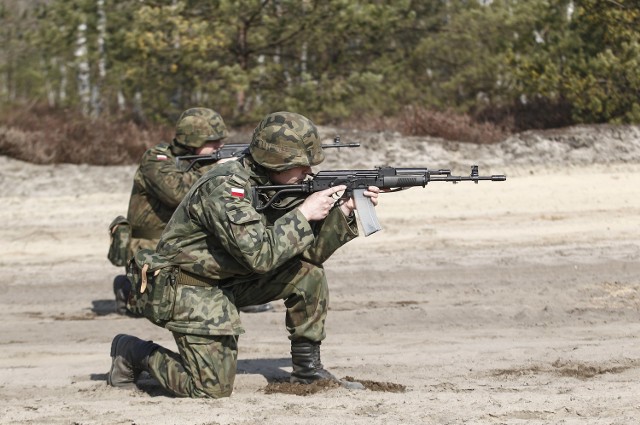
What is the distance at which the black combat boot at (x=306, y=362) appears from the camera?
22.5ft

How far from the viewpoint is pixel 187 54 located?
1934 centimetres

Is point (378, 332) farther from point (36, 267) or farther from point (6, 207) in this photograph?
point (6, 207)

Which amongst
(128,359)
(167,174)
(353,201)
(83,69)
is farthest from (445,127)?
(128,359)

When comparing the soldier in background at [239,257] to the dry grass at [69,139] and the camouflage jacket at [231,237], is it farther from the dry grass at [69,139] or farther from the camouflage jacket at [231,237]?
the dry grass at [69,139]

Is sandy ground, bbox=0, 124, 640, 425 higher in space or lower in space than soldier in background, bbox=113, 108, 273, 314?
lower

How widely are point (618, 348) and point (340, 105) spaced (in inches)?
482

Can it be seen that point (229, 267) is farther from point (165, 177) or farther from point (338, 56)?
point (338, 56)

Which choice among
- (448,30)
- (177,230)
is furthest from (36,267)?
(448,30)

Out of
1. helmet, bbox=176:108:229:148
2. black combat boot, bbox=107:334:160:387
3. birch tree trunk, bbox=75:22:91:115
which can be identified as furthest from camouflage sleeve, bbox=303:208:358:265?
birch tree trunk, bbox=75:22:91:115

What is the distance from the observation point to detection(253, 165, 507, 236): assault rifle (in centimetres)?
657

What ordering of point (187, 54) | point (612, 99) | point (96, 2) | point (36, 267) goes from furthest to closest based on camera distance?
point (96, 2), point (187, 54), point (612, 99), point (36, 267)

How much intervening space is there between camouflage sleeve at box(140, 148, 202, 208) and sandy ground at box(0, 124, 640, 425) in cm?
112

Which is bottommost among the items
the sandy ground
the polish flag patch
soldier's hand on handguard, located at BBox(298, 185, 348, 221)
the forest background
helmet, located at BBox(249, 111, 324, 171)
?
the sandy ground

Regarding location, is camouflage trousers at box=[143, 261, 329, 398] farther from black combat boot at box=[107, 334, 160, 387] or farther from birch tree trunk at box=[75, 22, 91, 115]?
birch tree trunk at box=[75, 22, 91, 115]
